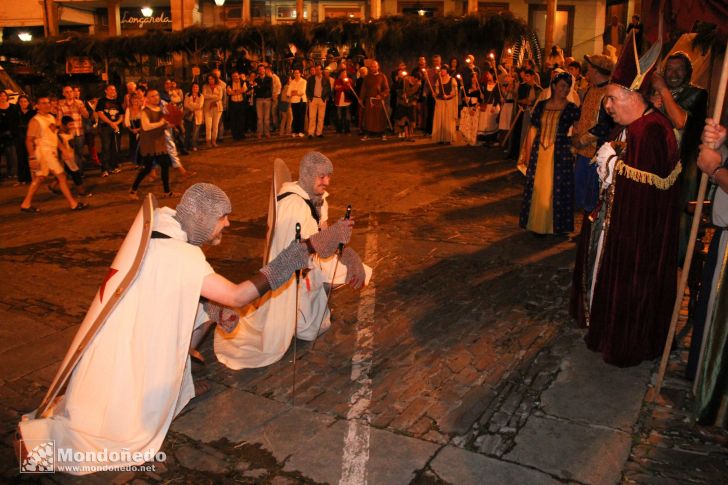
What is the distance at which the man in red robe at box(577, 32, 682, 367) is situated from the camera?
503 cm

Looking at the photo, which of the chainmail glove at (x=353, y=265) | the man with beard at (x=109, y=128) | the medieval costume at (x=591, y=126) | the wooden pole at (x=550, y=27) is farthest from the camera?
the wooden pole at (x=550, y=27)

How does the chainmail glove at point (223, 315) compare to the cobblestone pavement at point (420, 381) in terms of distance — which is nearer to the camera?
the cobblestone pavement at point (420, 381)

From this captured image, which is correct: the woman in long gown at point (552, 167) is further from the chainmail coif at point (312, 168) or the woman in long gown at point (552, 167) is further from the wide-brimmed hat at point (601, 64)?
the chainmail coif at point (312, 168)

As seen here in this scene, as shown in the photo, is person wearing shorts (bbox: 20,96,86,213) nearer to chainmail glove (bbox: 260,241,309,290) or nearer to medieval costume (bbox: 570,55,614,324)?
medieval costume (bbox: 570,55,614,324)

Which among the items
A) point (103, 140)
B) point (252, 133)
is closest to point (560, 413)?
point (103, 140)

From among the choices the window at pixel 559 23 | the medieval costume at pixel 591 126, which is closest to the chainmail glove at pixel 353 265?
the medieval costume at pixel 591 126

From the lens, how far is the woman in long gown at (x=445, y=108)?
17.6 metres

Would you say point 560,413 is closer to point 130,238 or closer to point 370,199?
point 130,238

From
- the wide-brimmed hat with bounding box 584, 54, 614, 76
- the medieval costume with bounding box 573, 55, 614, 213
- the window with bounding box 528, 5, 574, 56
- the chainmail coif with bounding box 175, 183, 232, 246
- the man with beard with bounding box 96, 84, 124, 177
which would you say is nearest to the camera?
the chainmail coif with bounding box 175, 183, 232, 246

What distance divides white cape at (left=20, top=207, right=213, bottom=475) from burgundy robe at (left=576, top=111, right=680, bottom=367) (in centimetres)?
309

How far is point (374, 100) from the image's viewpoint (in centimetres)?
1880

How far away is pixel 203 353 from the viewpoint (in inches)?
221

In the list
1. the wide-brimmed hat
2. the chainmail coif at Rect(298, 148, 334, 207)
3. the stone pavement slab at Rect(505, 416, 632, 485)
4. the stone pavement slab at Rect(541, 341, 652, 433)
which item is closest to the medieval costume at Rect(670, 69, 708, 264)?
the wide-brimmed hat

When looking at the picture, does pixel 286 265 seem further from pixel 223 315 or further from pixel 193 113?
pixel 193 113
